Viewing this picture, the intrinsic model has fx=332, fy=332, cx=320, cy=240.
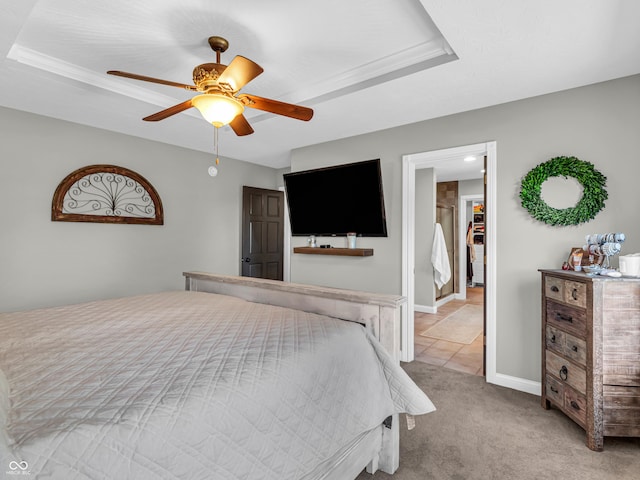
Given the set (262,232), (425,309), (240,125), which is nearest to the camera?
(240,125)

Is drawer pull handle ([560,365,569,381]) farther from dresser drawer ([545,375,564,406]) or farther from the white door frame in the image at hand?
the white door frame

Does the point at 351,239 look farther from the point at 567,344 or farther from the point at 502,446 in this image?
Answer: the point at 502,446

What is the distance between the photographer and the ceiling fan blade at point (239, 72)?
5.64ft

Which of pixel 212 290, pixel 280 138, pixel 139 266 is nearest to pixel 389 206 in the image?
pixel 280 138

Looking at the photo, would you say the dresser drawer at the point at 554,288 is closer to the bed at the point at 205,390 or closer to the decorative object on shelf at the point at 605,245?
the decorative object on shelf at the point at 605,245

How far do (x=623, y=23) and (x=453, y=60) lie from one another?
856mm

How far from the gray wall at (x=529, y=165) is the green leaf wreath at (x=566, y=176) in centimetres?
6

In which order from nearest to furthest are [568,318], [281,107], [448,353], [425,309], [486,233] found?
[281,107], [568,318], [486,233], [448,353], [425,309]

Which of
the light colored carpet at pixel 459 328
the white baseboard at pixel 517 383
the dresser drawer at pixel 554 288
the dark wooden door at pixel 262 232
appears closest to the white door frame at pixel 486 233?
the white baseboard at pixel 517 383

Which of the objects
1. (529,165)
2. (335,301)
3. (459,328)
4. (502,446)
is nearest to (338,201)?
(529,165)

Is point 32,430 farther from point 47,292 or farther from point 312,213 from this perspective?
point 312,213

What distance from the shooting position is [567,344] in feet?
7.12

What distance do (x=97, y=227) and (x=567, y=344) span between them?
4.33 m

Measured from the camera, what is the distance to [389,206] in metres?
3.53
